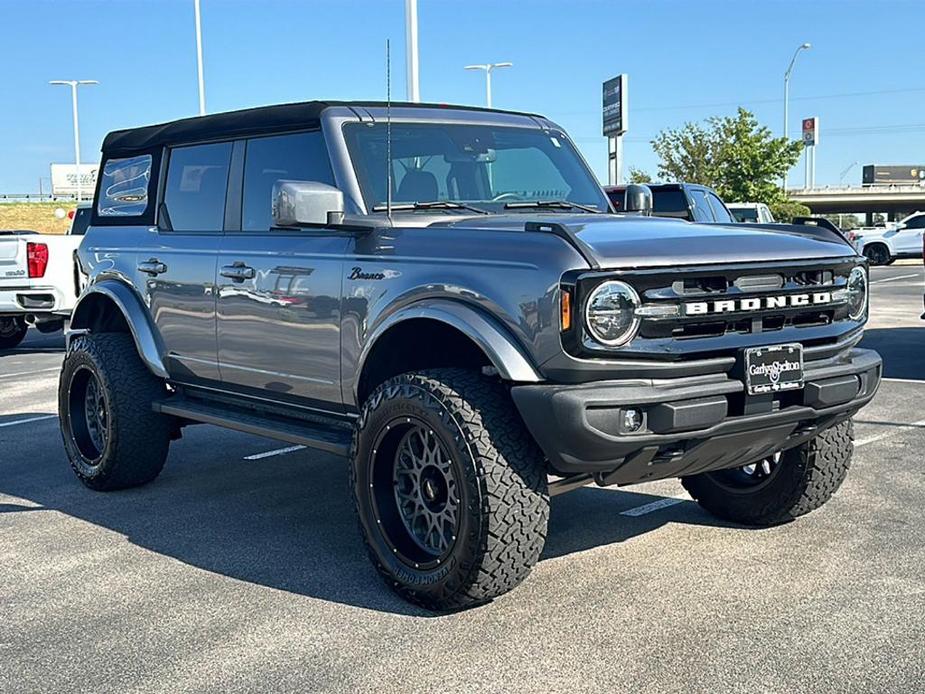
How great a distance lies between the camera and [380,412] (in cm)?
446

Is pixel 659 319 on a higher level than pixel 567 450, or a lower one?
higher

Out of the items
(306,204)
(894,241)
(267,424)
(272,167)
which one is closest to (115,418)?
(267,424)

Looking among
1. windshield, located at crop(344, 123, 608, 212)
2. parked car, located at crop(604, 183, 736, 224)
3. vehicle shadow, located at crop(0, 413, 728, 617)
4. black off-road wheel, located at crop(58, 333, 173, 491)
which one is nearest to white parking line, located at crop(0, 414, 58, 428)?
vehicle shadow, located at crop(0, 413, 728, 617)

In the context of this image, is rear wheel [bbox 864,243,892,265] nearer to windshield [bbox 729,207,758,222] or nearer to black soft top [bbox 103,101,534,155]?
windshield [bbox 729,207,758,222]

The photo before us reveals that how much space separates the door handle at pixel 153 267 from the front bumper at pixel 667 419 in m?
2.83

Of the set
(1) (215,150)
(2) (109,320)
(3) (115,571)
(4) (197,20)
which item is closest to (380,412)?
(3) (115,571)

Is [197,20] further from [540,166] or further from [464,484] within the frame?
[464,484]

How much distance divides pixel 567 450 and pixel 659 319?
0.58 m

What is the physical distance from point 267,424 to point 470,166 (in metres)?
1.60

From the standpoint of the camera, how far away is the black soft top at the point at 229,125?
213 inches

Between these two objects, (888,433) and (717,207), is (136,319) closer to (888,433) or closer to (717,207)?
(888,433)

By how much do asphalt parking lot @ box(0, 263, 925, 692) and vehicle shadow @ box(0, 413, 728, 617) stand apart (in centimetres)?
2

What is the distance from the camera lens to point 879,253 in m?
37.3

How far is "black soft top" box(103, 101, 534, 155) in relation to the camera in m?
5.42
